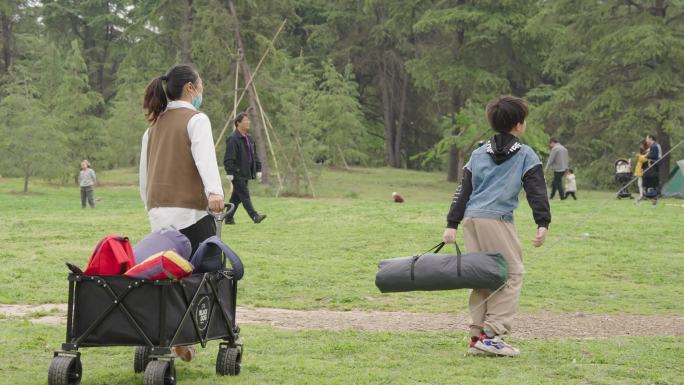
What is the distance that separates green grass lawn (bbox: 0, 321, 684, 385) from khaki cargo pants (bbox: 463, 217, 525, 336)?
27 cm

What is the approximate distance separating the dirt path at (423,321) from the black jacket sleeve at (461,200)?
1.52m

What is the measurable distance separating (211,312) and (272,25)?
2853 centimetres

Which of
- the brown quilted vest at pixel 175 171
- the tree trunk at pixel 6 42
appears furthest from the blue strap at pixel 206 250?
the tree trunk at pixel 6 42

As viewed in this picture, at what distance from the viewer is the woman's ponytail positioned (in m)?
6.50

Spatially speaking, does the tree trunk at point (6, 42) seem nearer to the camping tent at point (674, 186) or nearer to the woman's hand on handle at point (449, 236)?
the camping tent at point (674, 186)

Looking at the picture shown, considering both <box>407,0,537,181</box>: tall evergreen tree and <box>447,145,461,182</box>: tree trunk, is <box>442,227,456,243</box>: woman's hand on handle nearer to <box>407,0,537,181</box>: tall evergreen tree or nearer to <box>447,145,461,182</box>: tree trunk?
<box>407,0,537,181</box>: tall evergreen tree

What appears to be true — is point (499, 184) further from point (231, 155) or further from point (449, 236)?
point (231, 155)

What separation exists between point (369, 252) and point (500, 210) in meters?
7.43

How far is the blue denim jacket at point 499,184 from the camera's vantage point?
280 inches

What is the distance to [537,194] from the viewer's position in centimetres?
707

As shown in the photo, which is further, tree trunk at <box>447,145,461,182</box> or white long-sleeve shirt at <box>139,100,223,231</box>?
tree trunk at <box>447,145,461,182</box>

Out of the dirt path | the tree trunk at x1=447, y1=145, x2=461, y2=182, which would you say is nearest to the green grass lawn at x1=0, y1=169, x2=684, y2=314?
the dirt path

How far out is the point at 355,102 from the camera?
152 ft

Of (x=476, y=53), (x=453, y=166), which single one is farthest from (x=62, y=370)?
(x=453, y=166)
